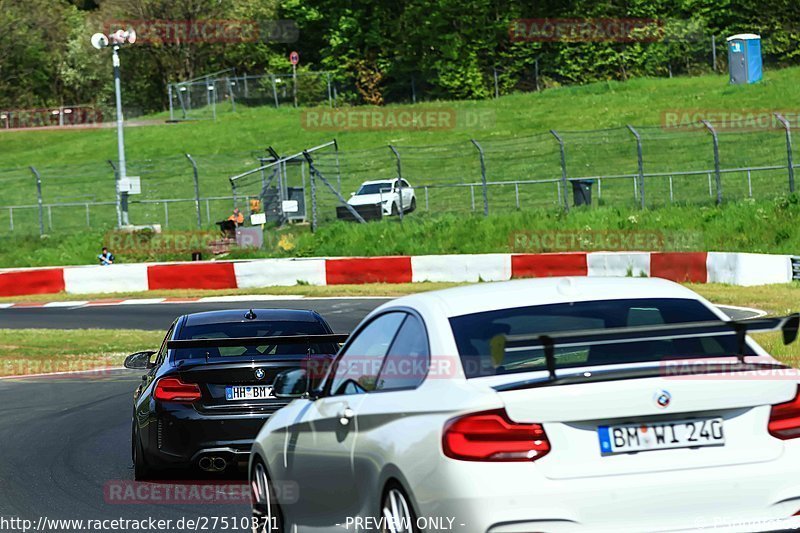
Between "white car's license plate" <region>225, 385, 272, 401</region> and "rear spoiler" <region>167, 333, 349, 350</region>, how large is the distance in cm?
33

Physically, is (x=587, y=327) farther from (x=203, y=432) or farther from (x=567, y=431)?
(x=203, y=432)

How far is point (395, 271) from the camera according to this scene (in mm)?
30531

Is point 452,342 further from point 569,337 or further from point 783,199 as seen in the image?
point 783,199

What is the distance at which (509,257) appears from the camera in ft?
96.1

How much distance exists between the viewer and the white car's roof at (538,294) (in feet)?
19.2

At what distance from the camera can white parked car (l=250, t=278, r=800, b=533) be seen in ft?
16.0

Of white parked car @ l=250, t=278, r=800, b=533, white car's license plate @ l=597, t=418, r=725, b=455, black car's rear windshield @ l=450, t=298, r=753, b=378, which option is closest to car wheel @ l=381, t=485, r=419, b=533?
white parked car @ l=250, t=278, r=800, b=533

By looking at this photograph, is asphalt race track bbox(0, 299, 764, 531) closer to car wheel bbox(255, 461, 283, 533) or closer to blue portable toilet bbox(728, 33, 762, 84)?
car wheel bbox(255, 461, 283, 533)

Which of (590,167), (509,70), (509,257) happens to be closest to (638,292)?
(509,257)

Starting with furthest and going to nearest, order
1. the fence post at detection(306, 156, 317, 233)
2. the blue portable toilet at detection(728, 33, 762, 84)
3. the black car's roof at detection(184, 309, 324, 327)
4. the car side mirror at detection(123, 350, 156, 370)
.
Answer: the blue portable toilet at detection(728, 33, 762, 84)
the fence post at detection(306, 156, 317, 233)
the car side mirror at detection(123, 350, 156, 370)
the black car's roof at detection(184, 309, 324, 327)

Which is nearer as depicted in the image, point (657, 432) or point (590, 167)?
point (657, 432)

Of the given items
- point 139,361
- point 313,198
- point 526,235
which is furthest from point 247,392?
point 313,198

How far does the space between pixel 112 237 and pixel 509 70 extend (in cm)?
3933

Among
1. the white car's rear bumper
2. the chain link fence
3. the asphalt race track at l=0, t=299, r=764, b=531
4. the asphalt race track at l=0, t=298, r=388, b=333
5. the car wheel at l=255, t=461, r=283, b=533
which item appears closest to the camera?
the white car's rear bumper
